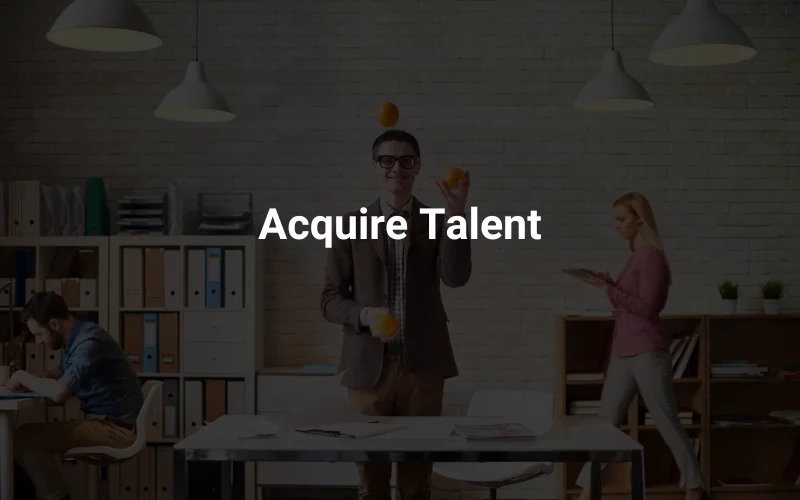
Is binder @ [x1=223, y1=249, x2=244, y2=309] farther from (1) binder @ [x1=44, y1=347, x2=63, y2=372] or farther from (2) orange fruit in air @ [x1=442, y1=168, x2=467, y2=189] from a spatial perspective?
(2) orange fruit in air @ [x1=442, y1=168, x2=467, y2=189]

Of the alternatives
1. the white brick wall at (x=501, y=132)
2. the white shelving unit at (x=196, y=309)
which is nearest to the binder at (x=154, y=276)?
the white shelving unit at (x=196, y=309)

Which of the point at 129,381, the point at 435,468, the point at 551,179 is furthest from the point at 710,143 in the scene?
the point at 129,381

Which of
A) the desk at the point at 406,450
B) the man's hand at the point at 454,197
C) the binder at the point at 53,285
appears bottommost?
the desk at the point at 406,450

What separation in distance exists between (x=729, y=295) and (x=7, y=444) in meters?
4.14

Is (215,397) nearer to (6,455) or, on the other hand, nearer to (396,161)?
(6,455)

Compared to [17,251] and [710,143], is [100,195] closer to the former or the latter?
[17,251]

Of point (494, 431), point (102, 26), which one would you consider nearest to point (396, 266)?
point (494, 431)

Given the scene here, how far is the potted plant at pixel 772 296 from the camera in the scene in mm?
5230

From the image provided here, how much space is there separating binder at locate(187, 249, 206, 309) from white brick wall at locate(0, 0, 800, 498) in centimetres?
51

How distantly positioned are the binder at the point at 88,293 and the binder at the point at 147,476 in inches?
37.0

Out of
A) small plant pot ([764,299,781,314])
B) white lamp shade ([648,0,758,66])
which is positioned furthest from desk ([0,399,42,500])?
small plant pot ([764,299,781,314])

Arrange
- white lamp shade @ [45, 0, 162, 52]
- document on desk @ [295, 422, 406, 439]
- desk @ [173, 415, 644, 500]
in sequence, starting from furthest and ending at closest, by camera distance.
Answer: white lamp shade @ [45, 0, 162, 52] < document on desk @ [295, 422, 406, 439] < desk @ [173, 415, 644, 500]

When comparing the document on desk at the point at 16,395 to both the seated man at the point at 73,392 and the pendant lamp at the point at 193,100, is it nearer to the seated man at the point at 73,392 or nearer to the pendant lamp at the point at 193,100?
the seated man at the point at 73,392

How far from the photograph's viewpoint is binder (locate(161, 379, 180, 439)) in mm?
5125
